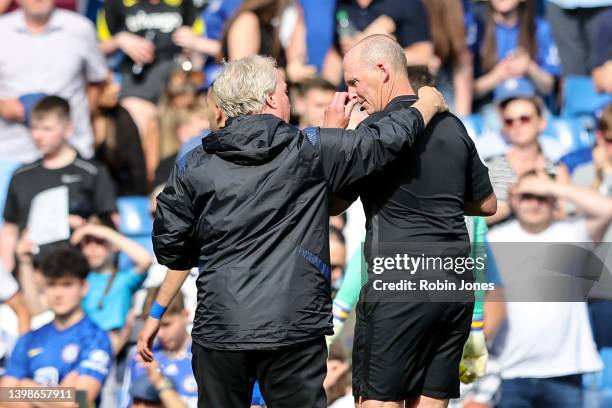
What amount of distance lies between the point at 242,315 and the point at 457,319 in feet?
2.88

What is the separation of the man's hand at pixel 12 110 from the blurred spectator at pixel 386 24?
215cm

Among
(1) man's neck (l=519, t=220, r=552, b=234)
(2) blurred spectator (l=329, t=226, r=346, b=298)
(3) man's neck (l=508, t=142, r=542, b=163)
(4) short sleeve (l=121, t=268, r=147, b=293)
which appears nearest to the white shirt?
(1) man's neck (l=519, t=220, r=552, b=234)

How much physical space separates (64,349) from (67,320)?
211mm

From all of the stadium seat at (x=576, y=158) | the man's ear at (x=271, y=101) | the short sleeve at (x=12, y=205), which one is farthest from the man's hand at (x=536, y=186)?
the short sleeve at (x=12, y=205)

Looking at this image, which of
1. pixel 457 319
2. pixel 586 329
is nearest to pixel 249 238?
pixel 457 319

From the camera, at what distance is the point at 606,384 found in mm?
6188

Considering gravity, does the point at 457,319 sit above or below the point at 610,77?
below

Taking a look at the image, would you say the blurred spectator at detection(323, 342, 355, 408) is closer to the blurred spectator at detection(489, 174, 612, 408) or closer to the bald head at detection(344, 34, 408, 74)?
the blurred spectator at detection(489, 174, 612, 408)

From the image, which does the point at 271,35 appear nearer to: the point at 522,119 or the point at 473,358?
the point at 522,119

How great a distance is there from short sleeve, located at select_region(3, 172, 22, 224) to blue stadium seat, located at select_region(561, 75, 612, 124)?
3985mm

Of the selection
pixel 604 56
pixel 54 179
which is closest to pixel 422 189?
pixel 54 179

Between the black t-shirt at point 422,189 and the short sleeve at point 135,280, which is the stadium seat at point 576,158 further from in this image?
the black t-shirt at point 422,189

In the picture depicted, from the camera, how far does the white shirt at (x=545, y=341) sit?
6.12 metres

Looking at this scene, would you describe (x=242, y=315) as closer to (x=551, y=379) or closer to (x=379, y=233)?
(x=379, y=233)
